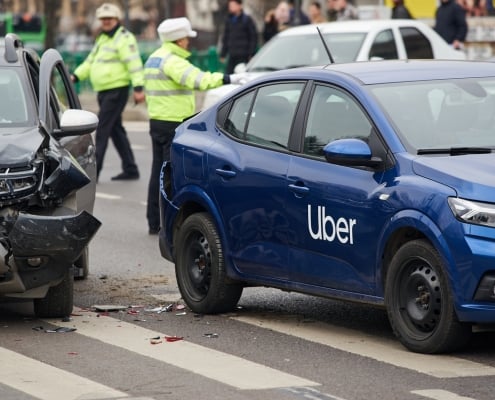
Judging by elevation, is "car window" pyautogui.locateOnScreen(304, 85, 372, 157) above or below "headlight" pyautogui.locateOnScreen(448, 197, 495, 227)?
above

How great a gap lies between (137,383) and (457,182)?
191 cm

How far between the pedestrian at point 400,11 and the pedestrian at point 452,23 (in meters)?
0.65

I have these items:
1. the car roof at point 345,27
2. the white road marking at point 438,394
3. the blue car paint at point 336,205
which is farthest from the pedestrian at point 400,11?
the white road marking at point 438,394

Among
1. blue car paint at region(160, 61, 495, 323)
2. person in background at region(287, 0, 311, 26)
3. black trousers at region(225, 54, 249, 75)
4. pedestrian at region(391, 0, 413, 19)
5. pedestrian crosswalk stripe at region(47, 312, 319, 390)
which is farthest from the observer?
person in background at region(287, 0, 311, 26)

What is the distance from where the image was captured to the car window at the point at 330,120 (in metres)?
8.78

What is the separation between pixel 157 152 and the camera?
14.2m

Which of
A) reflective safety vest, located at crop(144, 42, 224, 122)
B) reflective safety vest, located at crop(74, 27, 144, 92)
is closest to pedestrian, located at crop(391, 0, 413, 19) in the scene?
reflective safety vest, located at crop(74, 27, 144, 92)

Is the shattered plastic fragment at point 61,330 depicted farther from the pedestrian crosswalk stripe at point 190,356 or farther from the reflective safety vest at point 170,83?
the reflective safety vest at point 170,83

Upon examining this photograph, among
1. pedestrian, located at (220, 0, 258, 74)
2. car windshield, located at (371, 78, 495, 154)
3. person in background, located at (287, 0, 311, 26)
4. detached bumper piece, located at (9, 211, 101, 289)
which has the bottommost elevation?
person in background, located at (287, 0, 311, 26)

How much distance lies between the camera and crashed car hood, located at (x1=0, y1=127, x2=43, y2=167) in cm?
905

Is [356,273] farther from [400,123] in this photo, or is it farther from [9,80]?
[9,80]

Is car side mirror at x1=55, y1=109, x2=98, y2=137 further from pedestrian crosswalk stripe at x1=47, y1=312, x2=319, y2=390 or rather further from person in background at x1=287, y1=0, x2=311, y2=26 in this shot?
person in background at x1=287, y1=0, x2=311, y2=26

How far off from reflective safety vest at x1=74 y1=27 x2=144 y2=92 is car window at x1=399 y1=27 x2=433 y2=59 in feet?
15.6

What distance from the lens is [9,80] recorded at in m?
10.5
